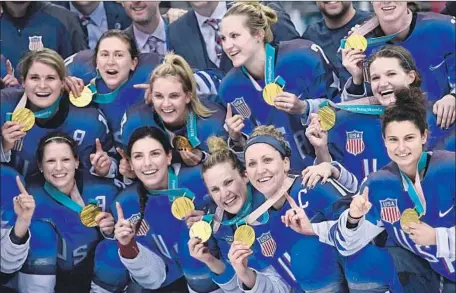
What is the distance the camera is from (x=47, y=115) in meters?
4.92

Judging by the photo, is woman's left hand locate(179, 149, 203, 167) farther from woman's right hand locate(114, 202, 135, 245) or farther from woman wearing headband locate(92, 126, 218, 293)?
woman's right hand locate(114, 202, 135, 245)

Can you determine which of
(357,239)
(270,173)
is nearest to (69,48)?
(270,173)

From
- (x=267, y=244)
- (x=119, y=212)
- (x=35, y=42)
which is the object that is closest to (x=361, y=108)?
(x=267, y=244)

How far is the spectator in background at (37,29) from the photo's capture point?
500cm

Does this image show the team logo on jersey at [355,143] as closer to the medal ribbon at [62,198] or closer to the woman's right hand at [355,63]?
the woman's right hand at [355,63]

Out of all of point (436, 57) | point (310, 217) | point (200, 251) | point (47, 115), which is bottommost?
point (200, 251)

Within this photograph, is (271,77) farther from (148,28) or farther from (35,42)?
(35,42)

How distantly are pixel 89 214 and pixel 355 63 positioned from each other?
49.6 inches

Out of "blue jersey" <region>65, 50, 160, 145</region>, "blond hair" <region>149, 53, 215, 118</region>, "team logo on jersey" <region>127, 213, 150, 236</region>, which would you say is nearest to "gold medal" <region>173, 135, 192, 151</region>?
"blond hair" <region>149, 53, 215, 118</region>

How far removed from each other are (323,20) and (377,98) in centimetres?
42

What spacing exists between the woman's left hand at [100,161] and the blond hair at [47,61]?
325mm

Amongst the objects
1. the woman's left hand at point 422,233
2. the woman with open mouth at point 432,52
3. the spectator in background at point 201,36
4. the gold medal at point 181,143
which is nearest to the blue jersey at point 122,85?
the spectator in background at point 201,36

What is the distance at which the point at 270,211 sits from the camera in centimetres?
467

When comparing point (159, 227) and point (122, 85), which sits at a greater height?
point (122, 85)
